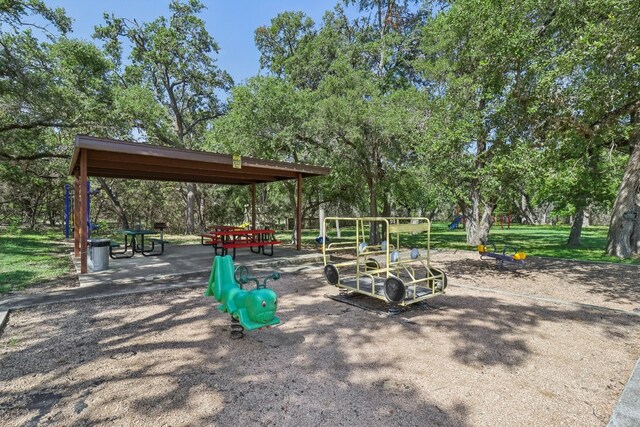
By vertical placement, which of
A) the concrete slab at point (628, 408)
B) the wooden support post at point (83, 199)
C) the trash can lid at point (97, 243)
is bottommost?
the concrete slab at point (628, 408)

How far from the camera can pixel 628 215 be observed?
9234mm

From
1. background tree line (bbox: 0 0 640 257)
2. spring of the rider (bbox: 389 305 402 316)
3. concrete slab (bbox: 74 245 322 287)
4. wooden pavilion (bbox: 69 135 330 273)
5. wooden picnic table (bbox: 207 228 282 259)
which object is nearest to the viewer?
spring of the rider (bbox: 389 305 402 316)

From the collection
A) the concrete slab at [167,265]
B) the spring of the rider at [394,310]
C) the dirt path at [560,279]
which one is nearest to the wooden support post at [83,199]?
the concrete slab at [167,265]

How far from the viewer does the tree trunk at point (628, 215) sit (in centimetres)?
916

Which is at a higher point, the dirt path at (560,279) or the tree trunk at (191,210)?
the tree trunk at (191,210)

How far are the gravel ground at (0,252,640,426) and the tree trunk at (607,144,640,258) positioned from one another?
614 centimetres

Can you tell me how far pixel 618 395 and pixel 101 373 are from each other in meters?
A: 4.27

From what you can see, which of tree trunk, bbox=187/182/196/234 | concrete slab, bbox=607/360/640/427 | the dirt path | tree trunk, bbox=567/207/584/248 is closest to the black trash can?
the dirt path

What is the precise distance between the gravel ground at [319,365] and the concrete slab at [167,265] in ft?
4.94

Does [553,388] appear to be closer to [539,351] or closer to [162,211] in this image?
[539,351]

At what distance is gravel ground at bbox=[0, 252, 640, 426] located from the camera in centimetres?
223

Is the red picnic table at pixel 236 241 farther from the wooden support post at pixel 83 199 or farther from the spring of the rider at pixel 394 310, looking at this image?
the spring of the rider at pixel 394 310

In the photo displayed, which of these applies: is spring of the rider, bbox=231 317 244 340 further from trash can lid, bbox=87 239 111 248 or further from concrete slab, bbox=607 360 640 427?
trash can lid, bbox=87 239 111 248

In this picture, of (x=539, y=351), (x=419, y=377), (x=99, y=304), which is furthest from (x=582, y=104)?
(x=99, y=304)
